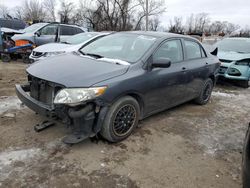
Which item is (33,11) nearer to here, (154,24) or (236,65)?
(154,24)

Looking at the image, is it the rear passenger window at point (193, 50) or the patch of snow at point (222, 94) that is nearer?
the rear passenger window at point (193, 50)

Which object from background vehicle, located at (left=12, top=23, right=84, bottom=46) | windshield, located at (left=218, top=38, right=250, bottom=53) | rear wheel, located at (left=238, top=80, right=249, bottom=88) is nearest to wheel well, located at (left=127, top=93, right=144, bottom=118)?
rear wheel, located at (left=238, top=80, right=249, bottom=88)

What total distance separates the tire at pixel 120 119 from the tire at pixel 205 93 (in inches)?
86.5

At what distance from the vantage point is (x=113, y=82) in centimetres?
285

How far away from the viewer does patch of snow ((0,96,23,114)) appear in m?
4.09

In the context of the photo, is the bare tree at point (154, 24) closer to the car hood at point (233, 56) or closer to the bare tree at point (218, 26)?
the bare tree at point (218, 26)

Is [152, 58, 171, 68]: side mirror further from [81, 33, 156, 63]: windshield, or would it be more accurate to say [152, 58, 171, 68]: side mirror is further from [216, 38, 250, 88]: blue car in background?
[216, 38, 250, 88]: blue car in background

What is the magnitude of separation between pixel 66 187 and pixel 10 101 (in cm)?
289

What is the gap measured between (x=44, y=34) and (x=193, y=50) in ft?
24.6

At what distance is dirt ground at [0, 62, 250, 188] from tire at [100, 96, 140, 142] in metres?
0.15

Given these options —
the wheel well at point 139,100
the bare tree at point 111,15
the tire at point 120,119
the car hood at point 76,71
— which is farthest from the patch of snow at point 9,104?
the bare tree at point 111,15

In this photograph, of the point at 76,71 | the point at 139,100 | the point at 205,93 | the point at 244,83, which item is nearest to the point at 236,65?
the point at 244,83

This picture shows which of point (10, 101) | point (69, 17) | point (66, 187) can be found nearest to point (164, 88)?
point (66, 187)

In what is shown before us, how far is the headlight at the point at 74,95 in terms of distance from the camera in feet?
8.53
